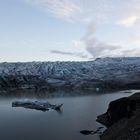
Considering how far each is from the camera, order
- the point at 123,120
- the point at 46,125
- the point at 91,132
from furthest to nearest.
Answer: the point at 46,125 < the point at 91,132 < the point at 123,120

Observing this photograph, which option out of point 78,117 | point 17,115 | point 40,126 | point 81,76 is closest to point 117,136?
point 40,126

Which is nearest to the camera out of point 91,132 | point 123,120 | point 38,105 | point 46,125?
point 123,120

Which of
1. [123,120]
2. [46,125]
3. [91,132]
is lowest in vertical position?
[46,125]

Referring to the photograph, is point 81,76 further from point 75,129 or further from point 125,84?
point 75,129

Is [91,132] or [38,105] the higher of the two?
[38,105]

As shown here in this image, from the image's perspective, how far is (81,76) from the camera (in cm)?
18938

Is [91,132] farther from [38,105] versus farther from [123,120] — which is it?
[38,105]

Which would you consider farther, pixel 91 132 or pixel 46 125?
pixel 46 125

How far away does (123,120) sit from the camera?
39906 mm

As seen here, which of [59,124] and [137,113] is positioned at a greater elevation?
[137,113]

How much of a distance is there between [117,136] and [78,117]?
78.4 ft

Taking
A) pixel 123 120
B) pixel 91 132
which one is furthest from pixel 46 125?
pixel 123 120

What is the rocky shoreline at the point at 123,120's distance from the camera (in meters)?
32.3

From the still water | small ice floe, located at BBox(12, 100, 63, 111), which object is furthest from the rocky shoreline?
small ice floe, located at BBox(12, 100, 63, 111)
